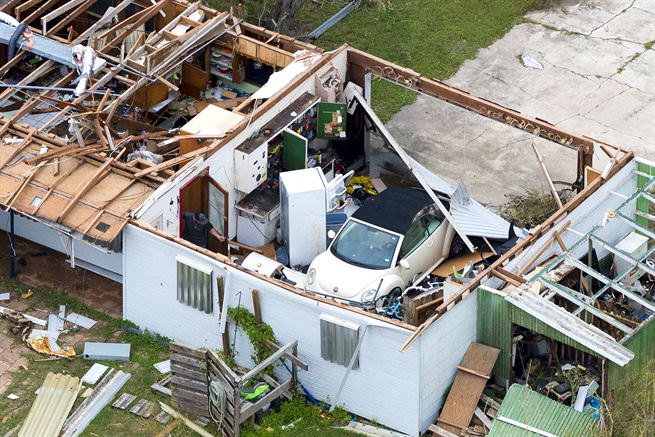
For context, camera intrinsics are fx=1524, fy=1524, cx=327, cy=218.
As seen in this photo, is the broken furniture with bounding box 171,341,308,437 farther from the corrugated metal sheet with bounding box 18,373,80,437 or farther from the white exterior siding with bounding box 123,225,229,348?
the corrugated metal sheet with bounding box 18,373,80,437

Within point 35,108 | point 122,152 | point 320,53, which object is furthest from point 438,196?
point 35,108

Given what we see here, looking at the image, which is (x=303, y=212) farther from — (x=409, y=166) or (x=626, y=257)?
(x=626, y=257)

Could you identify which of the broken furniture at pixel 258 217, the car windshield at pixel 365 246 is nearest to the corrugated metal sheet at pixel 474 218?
the car windshield at pixel 365 246

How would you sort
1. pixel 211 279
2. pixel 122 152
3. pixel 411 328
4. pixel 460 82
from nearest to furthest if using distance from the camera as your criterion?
pixel 411 328, pixel 211 279, pixel 122 152, pixel 460 82

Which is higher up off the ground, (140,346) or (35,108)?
(35,108)

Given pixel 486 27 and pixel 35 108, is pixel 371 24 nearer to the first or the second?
pixel 486 27

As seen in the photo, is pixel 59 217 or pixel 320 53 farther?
pixel 320 53

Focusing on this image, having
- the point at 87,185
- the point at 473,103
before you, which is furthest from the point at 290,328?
the point at 473,103
